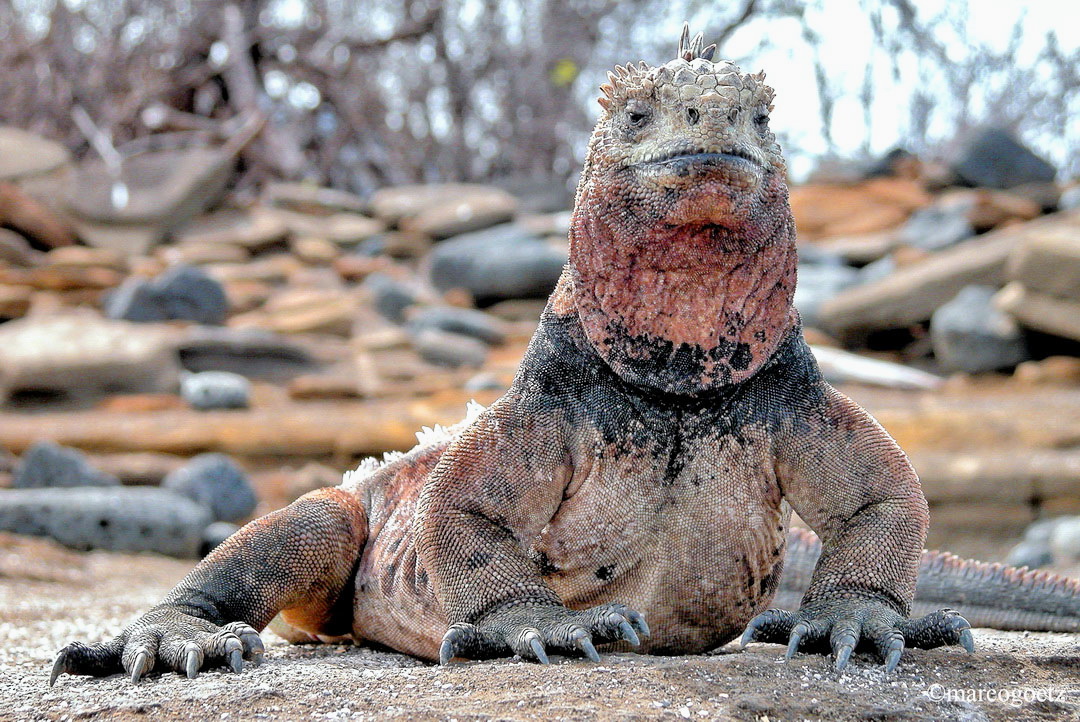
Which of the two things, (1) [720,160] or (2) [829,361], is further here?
(2) [829,361]

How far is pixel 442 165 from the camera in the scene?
21734 millimetres

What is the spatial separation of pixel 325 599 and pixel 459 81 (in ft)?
58.3

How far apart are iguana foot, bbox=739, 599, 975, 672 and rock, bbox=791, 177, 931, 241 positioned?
49.1 feet

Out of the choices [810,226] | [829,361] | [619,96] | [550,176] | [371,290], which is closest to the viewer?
[619,96]

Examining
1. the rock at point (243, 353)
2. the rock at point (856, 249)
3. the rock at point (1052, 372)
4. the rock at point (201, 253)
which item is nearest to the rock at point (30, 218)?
the rock at point (201, 253)

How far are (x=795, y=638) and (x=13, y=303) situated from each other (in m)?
13.3

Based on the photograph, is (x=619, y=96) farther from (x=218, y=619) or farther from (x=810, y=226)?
(x=810, y=226)

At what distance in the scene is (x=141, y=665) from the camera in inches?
128

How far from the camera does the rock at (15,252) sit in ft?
51.7

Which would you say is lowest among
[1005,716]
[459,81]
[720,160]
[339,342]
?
[339,342]

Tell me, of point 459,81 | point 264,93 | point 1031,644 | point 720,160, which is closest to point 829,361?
point 1031,644

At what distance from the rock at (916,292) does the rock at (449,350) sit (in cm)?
416

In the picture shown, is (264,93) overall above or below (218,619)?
above

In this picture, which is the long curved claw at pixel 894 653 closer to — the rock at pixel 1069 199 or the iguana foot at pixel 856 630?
the iguana foot at pixel 856 630
